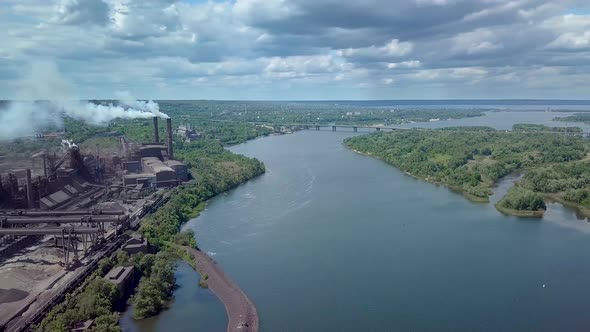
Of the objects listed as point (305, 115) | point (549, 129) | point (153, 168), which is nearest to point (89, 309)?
point (153, 168)

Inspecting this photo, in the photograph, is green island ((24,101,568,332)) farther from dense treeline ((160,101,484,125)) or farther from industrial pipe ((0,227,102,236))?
dense treeline ((160,101,484,125))

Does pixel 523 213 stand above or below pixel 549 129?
below

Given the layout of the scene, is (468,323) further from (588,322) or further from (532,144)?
(532,144)

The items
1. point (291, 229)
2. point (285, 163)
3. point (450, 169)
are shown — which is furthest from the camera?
point (285, 163)

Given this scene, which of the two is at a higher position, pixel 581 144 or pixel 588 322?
pixel 581 144

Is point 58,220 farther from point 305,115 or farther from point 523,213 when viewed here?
point 305,115

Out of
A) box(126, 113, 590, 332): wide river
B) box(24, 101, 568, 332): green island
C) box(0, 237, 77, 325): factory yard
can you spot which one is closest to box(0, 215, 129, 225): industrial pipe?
box(0, 237, 77, 325): factory yard

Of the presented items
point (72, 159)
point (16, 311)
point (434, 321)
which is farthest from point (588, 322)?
point (72, 159)
